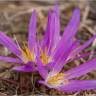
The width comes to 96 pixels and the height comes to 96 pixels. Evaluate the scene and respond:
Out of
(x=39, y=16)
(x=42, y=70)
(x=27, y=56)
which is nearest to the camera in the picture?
(x=42, y=70)

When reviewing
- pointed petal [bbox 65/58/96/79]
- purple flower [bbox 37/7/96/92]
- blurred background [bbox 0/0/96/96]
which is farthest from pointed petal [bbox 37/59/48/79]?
blurred background [bbox 0/0/96/96]

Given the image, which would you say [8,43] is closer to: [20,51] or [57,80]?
[20,51]

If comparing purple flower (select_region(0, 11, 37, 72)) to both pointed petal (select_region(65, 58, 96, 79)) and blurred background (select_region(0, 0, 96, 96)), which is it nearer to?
pointed petal (select_region(65, 58, 96, 79))

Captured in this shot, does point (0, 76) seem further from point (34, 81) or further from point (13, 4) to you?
point (13, 4)

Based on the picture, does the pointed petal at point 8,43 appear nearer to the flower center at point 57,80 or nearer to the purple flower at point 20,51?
the purple flower at point 20,51

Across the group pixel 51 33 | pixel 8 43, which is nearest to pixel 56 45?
pixel 51 33

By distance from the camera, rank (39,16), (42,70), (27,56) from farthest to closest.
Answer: (39,16) → (27,56) → (42,70)

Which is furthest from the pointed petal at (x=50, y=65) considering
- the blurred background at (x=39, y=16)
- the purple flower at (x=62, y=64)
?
the blurred background at (x=39, y=16)

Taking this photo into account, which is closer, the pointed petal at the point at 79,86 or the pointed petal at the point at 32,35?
the pointed petal at the point at 79,86

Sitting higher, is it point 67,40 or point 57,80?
point 67,40
